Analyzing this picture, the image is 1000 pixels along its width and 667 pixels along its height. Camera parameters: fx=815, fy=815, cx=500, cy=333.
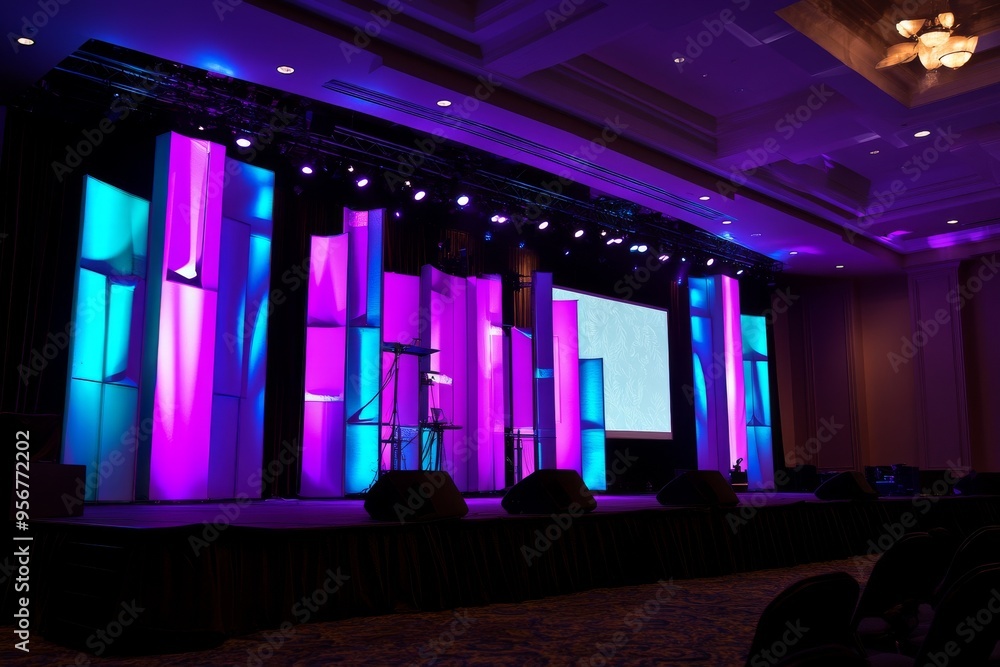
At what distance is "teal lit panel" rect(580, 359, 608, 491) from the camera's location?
1009cm

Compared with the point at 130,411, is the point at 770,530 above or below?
below

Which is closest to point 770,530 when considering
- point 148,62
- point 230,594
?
point 230,594

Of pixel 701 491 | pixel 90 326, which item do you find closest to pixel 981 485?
pixel 701 491

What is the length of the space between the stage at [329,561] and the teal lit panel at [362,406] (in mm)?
2136

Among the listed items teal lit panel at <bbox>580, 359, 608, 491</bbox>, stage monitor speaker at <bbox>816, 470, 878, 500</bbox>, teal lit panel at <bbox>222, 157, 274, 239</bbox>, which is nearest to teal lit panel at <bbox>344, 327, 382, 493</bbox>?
teal lit panel at <bbox>222, 157, 274, 239</bbox>

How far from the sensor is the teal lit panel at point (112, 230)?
626 cm

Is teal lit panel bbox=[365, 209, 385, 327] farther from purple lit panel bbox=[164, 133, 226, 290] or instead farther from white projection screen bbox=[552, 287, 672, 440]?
white projection screen bbox=[552, 287, 672, 440]

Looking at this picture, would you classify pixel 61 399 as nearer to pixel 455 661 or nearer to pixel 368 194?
pixel 368 194

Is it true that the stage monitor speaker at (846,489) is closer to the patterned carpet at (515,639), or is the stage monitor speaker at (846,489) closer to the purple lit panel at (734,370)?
the patterned carpet at (515,639)

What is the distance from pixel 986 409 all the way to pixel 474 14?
914 cm

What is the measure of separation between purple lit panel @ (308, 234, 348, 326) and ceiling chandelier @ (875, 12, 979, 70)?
16.9 feet

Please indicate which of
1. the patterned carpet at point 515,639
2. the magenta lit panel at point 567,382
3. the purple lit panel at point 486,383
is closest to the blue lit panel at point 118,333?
the patterned carpet at point 515,639

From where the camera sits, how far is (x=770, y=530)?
6.32 m

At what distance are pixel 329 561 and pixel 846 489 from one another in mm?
5098
